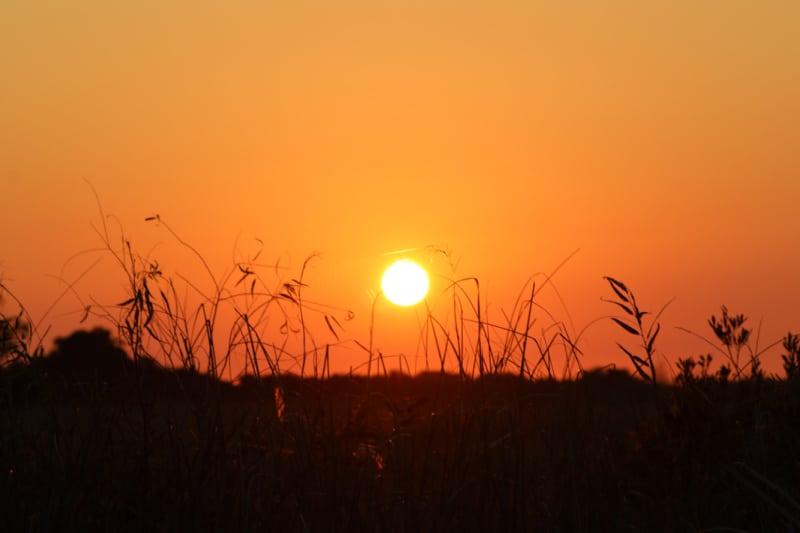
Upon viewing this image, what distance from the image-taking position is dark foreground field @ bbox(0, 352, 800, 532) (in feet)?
11.5

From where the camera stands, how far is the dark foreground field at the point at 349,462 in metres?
3.51

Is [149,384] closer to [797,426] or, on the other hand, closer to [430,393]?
[430,393]

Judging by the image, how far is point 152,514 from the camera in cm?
350

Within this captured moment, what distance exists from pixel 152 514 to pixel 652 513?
6.53ft

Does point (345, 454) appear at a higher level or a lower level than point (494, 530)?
higher

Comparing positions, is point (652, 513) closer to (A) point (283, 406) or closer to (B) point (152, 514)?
(A) point (283, 406)

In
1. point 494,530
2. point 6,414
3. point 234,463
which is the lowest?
point 494,530

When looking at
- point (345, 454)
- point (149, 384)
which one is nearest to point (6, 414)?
point (149, 384)

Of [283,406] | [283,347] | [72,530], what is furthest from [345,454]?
[72,530]

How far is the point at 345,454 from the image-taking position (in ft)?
12.6

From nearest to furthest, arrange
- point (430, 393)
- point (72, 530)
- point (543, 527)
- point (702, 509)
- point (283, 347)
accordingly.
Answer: point (72, 530), point (543, 527), point (702, 509), point (283, 347), point (430, 393)

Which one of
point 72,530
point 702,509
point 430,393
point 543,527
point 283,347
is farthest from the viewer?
point 430,393

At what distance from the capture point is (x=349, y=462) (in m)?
3.78

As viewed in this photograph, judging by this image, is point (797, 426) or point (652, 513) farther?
point (797, 426)
